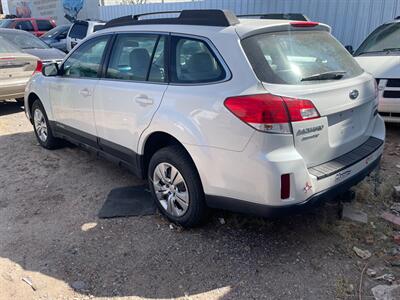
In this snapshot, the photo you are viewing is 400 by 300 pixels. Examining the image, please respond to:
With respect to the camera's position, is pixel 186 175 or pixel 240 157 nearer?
pixel 240 157

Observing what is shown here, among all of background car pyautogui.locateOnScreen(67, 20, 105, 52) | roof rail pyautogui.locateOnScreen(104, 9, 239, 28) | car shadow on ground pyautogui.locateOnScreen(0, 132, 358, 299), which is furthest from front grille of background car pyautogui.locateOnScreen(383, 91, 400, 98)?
background car pyautogui.locateOnScreen(67, 20, 105, 52)

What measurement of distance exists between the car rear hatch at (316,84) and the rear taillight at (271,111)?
0.03 m

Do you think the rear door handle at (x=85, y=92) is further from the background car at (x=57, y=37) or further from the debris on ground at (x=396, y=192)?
the background car at (x=57, y=37)

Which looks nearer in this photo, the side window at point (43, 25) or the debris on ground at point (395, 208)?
the debris on ground at point (395, 208)

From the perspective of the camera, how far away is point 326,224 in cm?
359

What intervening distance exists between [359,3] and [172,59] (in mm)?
8190

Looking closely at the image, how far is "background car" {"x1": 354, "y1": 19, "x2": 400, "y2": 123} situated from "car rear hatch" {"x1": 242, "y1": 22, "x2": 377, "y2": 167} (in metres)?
2.27

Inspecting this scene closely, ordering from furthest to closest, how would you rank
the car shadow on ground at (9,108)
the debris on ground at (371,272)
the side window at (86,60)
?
the car shadow on ground at (9,108), the side window at (86,60), the debris on ground at (371,272)

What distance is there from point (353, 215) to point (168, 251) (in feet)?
5.72

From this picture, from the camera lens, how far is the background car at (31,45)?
368 inches

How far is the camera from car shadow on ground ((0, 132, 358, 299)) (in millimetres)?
2910

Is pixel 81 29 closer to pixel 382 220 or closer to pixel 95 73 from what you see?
pixel 95 73

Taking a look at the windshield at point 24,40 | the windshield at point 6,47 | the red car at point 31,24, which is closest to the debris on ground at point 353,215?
the windshield at point 6,47

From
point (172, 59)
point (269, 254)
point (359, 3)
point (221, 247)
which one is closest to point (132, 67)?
point (172, 59)
